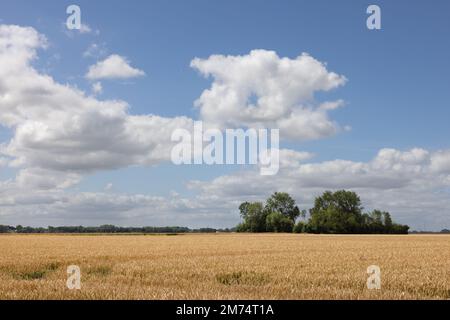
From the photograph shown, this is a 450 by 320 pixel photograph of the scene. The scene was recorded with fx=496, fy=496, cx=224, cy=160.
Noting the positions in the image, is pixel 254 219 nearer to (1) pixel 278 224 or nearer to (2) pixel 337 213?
(1) pixel 278 224

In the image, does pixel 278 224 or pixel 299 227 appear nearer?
pixel 299 227

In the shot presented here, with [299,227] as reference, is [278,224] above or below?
above

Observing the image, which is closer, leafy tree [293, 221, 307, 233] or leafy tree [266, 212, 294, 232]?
leafy tree [293, 221, 307, 233]

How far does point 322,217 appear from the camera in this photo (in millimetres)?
140125

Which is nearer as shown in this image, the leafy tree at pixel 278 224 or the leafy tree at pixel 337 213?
the leafy tree at pixel 337 213

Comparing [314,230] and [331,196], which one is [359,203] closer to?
[331,196]

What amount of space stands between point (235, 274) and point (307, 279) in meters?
3.45

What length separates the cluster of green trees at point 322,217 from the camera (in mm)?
140000

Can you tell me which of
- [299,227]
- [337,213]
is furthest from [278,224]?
[337,213]

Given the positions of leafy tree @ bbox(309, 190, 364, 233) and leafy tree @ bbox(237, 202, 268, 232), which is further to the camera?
leafy tree @ bbox(237, 202, 268, 232)

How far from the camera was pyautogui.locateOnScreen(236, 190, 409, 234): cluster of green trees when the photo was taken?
140 meters

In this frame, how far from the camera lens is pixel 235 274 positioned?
66.8ft
